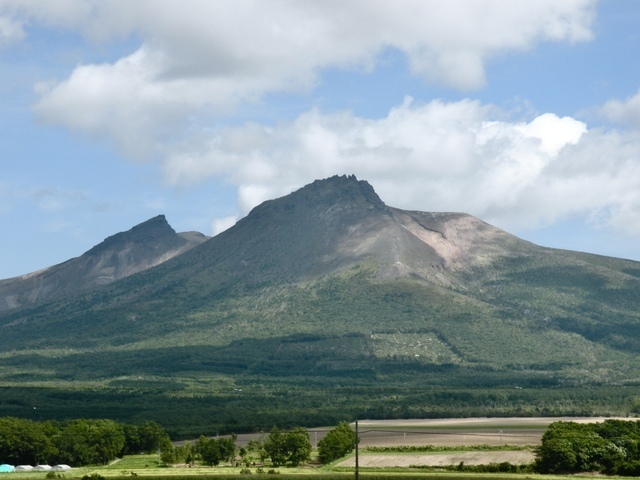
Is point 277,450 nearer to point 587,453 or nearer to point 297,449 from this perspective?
point 297,449

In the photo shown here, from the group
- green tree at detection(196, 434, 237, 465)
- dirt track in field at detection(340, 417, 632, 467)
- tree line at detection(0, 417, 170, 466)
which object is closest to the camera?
dirt track in field at detection(340, 417, 632, 467)

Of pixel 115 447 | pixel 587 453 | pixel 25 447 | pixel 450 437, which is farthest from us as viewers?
pixel 450 437

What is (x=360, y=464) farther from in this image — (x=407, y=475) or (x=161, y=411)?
(x=161, y=411)

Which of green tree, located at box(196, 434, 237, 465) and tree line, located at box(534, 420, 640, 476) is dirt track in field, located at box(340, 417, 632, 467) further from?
green tree, located at box(196, 434, 237, 465)

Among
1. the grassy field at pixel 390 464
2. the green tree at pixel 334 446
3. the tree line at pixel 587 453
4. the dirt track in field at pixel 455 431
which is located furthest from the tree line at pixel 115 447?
the tree line at pixel 587 453

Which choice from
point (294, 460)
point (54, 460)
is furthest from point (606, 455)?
point (54, 460)

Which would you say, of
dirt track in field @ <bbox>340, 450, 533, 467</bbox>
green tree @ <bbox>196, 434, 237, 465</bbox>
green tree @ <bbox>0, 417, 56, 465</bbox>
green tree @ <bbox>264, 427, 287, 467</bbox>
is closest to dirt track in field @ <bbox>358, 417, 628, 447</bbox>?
dirt track in field @ <bbox>340, 450, 533, 467</bbox>

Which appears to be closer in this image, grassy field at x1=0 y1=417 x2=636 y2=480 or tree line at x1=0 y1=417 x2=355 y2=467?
grassy field at x1=0 y1=417 x2=636 y2=480

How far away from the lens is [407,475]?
114 m

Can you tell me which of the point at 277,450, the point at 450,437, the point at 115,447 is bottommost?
the point at 277,450

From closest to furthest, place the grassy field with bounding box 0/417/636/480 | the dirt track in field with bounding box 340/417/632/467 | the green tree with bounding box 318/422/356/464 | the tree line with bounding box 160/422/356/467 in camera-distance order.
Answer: the grassy field with bounding box 0/417/636/480 < the dirt track in field with bounding box 340/417/632/467 < the tree line with bounding box 160/422/356/467 < the green tree with bounding box 318/422/356/464

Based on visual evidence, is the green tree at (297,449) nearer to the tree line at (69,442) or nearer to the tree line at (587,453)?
the tree line at (69,442)

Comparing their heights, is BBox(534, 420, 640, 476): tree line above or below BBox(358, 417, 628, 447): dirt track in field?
below

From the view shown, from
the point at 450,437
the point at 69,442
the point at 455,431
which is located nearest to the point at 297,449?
the point at 69,442
